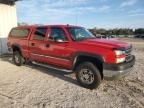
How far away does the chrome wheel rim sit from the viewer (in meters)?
6.05

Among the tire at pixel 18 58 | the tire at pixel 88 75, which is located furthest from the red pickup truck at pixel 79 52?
the tire at pixel 18 58

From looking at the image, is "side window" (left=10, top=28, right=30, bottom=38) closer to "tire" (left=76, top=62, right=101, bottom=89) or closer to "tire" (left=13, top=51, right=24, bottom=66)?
"tire" (left=13, top=51, right=24, bottom=66)

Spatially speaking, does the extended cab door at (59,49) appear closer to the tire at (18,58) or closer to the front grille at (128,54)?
the front grille at (128,54)

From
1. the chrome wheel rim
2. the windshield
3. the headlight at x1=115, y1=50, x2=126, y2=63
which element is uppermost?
the windshield

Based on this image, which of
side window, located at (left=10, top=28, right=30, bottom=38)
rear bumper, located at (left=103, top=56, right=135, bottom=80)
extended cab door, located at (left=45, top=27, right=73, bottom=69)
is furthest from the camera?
side window, located at (left=10, top=28, right=30, bottom=38)

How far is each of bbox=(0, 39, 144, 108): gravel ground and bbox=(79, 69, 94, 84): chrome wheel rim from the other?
278mm

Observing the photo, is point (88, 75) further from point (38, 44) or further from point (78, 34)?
point (38, 44)

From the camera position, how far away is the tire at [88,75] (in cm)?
590

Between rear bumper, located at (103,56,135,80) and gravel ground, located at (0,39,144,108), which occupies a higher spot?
rear bumper, located at (103,56,135,80)

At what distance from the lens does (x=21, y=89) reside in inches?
240

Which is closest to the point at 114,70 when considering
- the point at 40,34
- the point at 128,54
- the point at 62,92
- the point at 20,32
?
the point at 128,54

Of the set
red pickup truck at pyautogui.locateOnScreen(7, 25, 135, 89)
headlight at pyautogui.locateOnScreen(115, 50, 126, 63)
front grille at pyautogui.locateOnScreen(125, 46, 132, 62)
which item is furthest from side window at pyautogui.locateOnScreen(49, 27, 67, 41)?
front grille at pyautogui.locateOnScreen(125, 46, 132, 62)

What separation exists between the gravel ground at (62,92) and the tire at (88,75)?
0.20 m

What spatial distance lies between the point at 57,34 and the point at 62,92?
2.24 metres
